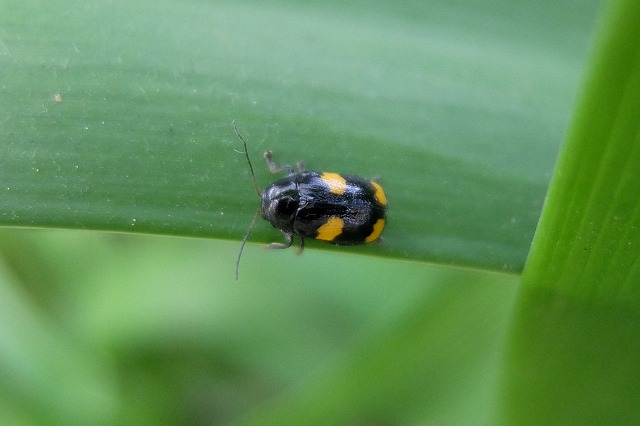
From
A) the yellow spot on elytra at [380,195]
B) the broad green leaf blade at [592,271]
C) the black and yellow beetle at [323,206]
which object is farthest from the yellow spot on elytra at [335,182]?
the broad green leaf blade at [592,271]

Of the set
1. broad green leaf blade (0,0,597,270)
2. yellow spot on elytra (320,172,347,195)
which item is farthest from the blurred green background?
yellow spot on elytra (320,172,347,195)

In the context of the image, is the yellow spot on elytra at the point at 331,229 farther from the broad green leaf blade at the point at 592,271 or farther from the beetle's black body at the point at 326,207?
the broad green leaf blade at the point at 592,271

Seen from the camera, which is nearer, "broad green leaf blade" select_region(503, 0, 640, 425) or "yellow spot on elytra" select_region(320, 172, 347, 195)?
"broad green leaf blade" select_region(503, 0, 640, 425)

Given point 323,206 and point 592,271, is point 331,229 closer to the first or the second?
point 323,206

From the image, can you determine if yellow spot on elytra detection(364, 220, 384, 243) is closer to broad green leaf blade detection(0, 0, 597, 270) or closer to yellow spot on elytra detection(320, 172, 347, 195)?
broad green leaf blade detection(0, 0, 597, 270)

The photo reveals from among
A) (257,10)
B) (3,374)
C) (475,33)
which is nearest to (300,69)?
(257,10)

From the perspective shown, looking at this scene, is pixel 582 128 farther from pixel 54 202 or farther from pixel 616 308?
pixel 54 202
